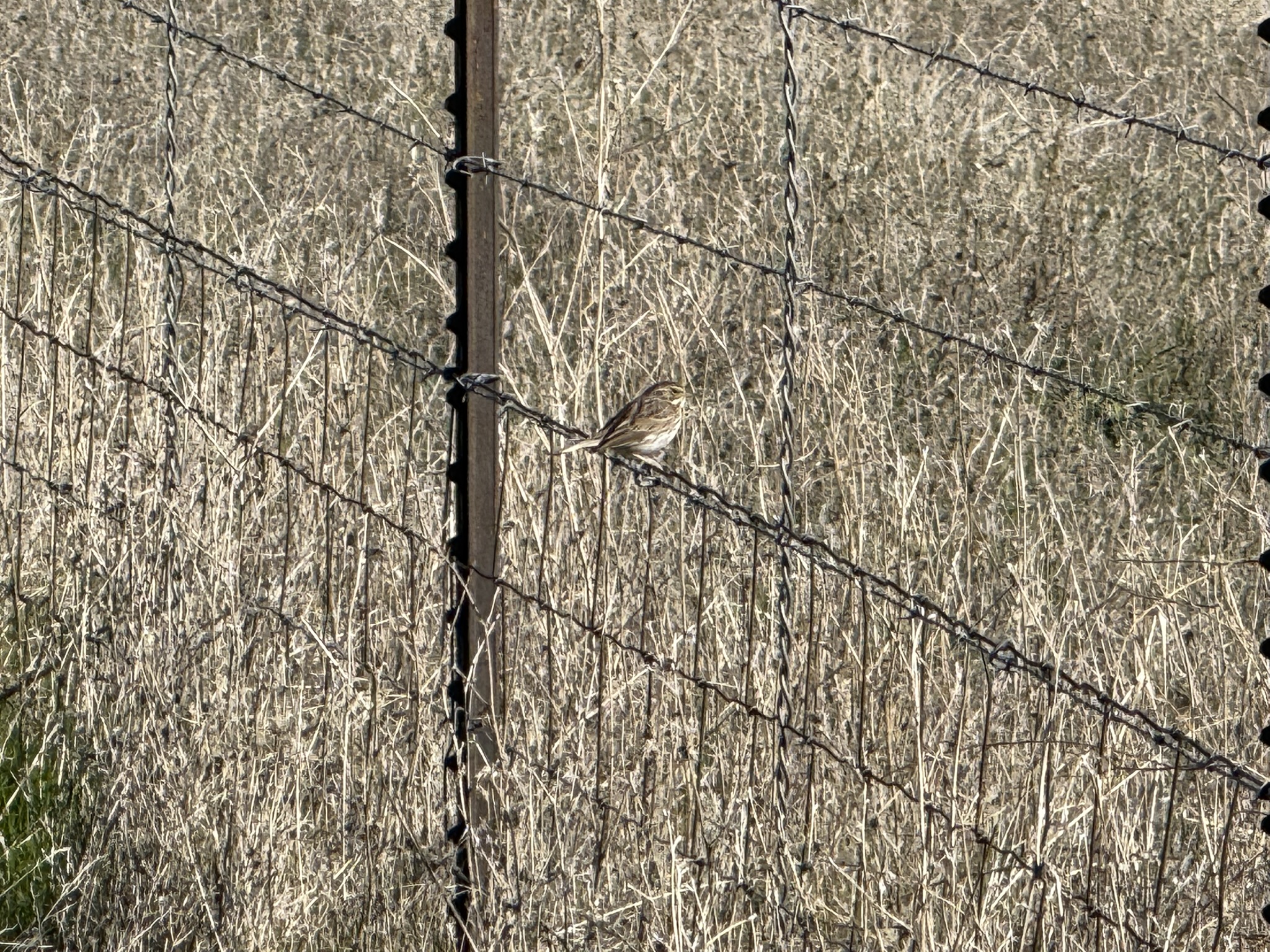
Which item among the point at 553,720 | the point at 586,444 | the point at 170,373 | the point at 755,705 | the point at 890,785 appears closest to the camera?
the point at 890,785

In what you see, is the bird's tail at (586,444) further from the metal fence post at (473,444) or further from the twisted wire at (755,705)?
the metal fence post at (473,444)

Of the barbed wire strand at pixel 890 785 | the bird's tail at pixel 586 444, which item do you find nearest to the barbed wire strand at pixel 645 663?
the barbed wire strand at pixel 890 785

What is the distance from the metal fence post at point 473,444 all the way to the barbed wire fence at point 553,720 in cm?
2

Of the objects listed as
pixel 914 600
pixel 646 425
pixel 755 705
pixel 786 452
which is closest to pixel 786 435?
pixel 786 452

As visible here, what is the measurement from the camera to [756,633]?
4145 mm

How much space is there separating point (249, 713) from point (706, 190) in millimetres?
3148

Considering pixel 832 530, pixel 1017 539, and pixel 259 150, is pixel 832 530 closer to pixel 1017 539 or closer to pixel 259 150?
pixel 1017 539

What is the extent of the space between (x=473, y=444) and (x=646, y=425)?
1472 mm

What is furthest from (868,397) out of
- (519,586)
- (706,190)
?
(519,586)

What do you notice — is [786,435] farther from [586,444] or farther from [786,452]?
[586,444]

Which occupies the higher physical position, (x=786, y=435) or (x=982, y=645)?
(x=786, y=435)

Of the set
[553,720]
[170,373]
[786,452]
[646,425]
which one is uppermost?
[786,452]

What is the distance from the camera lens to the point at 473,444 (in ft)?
9.56

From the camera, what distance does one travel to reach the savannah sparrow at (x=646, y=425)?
4.24 metres
